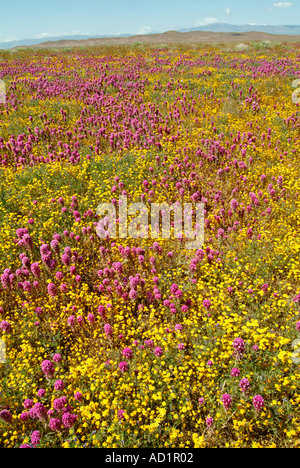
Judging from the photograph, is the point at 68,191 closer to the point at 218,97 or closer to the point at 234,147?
the point at 234,147

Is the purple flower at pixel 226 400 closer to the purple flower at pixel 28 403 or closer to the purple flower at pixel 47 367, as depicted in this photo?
the purple flower at pixel 47 367

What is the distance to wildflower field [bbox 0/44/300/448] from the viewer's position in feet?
13.9

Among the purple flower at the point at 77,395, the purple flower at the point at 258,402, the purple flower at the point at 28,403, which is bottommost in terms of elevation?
the purple flower at the point at 28,403

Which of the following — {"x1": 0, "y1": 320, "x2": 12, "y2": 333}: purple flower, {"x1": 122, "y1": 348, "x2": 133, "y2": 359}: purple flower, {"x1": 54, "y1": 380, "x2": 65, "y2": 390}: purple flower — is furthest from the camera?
{"x1": 0, "y1": 320, "x2": 12, "y2": 333}: purple flower

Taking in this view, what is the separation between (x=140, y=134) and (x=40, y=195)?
5815 mm

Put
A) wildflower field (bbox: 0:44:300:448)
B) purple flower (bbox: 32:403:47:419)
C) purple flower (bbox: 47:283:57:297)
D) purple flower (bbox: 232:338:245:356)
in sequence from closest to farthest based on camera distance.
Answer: purple flower (bbox: 32:403:47:419) → wildflower field (bbox: 0:44:300:448) → purple flower (bbox: 232:338:245:356) → purple flower (bbox: 47:283:57:297)

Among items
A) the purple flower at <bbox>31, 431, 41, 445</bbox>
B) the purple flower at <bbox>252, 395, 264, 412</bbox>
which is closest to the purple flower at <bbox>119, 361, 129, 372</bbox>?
the purple flower at <bbox>31, 431, 41, 445</bbox>

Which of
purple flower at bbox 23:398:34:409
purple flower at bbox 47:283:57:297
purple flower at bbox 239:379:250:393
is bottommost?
purple flower at bbox 23:398:34:409

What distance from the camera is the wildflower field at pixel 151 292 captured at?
13.9 ft

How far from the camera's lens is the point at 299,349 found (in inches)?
189

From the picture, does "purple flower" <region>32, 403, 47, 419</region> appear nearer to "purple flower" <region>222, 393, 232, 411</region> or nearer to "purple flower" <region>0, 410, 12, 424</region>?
"purple flower" <region>0, 410, 12, 424</region>

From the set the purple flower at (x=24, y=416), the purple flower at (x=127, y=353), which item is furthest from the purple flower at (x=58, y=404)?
the purple flower at (x=127, y=353)
